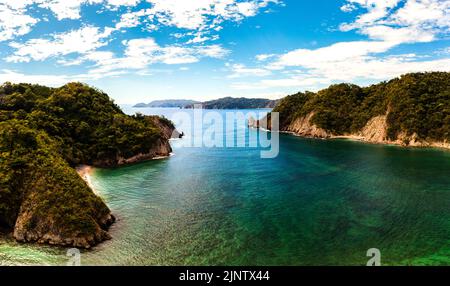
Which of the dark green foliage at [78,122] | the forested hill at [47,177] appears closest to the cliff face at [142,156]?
the forested hill at [47,177]

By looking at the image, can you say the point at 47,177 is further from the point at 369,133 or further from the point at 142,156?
the point at 369,133

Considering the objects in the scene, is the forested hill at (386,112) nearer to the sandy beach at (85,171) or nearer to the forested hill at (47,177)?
the forested hill at (47,177)

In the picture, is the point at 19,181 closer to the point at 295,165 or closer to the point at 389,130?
the point at 295,165

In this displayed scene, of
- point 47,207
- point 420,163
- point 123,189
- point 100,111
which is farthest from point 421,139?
point 47,207

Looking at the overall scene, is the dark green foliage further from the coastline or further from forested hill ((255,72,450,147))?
forested hill ((255,72,450,147))

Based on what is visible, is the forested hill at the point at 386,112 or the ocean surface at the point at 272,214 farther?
the forested hill at the point at 386,112

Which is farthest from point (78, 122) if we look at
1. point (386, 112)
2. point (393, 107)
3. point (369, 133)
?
point (393, 107)

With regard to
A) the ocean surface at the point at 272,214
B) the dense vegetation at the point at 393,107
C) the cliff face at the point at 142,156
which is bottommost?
the ocean surface at the point at 272,214
